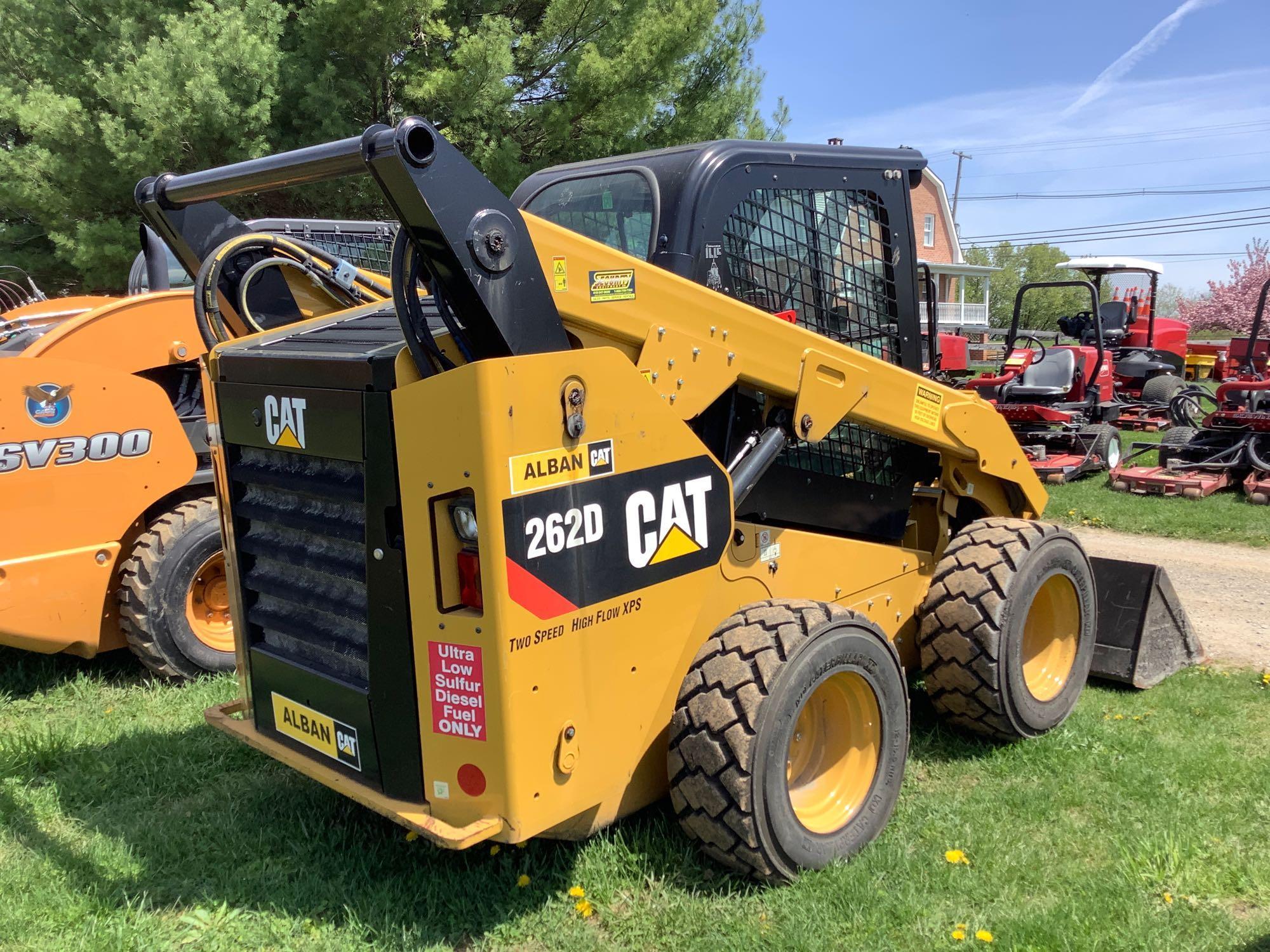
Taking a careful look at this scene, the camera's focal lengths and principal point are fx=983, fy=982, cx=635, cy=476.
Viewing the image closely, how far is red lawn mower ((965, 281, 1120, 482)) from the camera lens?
35.8 feet

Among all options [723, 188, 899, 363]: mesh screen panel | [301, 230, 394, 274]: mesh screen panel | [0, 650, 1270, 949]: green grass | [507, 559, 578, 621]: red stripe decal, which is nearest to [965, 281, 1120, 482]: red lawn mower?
[0, 650, 1270, 949]: green grass

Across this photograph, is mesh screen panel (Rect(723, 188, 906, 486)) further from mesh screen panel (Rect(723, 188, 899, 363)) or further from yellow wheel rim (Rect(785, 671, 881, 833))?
yellow wheel rim (Rect(785, 671, 881, 833))

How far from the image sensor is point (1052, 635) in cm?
457

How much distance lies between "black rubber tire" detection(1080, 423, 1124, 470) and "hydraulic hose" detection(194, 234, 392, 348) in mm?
9076

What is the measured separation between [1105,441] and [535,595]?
10.1 m

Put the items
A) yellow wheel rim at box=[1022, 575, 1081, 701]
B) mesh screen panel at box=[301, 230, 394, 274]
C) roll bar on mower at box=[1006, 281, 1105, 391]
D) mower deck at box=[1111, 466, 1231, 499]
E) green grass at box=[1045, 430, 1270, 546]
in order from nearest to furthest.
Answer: yellow wheel rim at box=[1022, 575, 1081, 701]
mesh screen panel at box=[301, 230, 394, 274]
green grass at box=[1045, 430, 1270, 546]
mower deck at box=[1111, 466, 1231, 499]
roll bar on mower at box=[1006, 281, 1105, 391]

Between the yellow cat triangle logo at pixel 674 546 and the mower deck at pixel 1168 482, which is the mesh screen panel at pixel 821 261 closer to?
the yellow cat triangle logo at pixel 674 546

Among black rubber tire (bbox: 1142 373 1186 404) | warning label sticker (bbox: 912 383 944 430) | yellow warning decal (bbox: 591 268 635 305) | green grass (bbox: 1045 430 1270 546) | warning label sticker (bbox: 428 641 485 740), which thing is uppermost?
yellow warning decal (bbox: 591 268 635 305)

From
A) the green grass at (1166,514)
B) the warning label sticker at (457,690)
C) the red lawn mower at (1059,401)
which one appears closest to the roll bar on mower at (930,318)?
the warning label sticker at (457,690)

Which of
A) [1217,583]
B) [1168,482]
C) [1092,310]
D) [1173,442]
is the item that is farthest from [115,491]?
[1092,310]

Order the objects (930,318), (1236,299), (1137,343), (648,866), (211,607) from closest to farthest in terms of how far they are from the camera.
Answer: (648,866) < (930,318) < (211,607) < (1137,343) < (1236,299)

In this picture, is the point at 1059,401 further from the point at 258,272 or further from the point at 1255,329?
the point at 258,272

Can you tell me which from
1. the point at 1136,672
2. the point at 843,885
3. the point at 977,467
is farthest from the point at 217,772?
the point at 1136,672

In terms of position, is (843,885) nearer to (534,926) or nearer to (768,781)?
(768,781)
